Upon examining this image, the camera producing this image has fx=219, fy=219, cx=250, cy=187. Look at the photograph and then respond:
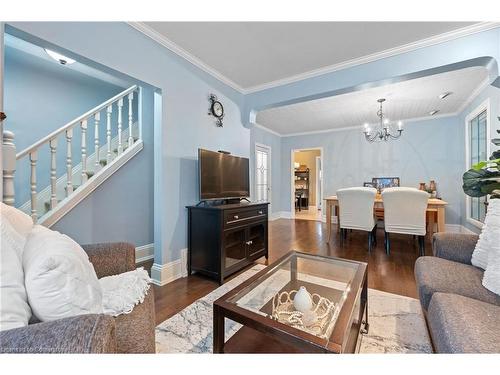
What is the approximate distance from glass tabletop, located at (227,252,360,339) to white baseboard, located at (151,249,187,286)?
128 centimetres

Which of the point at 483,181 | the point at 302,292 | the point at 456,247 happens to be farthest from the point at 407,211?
the point at 302,292

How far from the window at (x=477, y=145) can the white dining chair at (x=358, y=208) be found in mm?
1668

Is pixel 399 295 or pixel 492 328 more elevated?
pixel 492 328

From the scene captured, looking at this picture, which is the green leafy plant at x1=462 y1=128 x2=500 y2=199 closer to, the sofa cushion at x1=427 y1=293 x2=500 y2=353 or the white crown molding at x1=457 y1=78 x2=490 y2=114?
the sofa cushion at x1=427 y1=293 x2=500 y2=353

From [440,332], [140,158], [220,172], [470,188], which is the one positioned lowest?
[440,332]

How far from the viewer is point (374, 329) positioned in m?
1.52

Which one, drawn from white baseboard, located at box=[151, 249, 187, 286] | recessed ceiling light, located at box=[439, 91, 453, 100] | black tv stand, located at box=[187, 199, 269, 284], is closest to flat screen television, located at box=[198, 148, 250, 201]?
black tv stand, located at box=[187, 199, 269, 284]

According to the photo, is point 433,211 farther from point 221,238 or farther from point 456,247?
point 221,238

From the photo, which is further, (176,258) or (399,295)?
(176,258)

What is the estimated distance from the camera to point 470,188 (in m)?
1.82

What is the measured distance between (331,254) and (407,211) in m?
1.22
